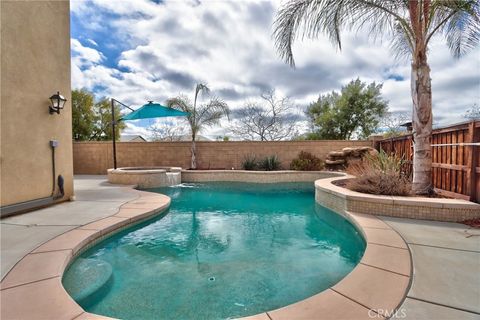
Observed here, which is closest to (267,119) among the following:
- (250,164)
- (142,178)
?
(250,164)

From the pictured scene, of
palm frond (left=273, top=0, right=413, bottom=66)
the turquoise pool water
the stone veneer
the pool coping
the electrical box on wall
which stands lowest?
the turquoise pool water

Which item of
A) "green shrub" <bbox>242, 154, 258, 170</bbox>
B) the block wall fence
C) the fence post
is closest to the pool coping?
the fence post

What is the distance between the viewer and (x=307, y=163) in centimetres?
1098

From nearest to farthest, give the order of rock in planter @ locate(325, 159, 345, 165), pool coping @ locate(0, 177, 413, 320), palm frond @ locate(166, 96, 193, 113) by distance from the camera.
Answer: pool coping @ locate(0, 177, 413, 320) < rock in planter @ locate(325, 159, 345, 165) < palm frond @ locate(166, 96, 193, 113)

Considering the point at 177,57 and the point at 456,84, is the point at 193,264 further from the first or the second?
the point at 456,84

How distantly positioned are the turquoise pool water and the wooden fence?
7.30 ft

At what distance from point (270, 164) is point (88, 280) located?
913cm

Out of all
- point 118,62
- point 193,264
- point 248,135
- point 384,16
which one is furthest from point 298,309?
point 248,135

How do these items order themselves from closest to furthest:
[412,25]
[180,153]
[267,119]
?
[412,25] < [180,153] < [267,119]

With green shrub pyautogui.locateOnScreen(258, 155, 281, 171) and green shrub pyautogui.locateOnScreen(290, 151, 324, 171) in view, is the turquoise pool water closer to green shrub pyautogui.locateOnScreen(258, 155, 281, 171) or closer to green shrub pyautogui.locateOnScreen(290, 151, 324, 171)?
green shrub pyautogui.locateOnScreen(258, 155, 281, 171)

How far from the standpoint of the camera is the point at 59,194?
17.3 ft

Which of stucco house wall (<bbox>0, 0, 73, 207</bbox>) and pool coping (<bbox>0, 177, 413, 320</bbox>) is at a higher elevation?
stucco house wall (<bbox>0, 0, 73, 207</bbox>)

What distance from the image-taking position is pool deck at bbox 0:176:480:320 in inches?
67.2

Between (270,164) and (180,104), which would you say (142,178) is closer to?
(180,104)
